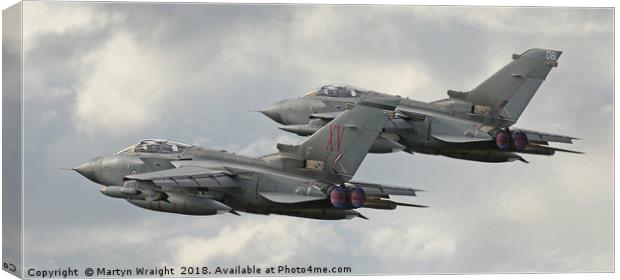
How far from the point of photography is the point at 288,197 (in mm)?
46281

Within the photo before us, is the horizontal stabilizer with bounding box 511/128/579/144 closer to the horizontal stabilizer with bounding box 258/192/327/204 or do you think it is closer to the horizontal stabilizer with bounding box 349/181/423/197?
the horizontal stabilizer with bounding box 349/181/423/197

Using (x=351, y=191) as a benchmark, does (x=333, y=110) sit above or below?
above

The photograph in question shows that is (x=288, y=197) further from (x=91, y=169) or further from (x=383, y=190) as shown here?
(x=91, y=169)

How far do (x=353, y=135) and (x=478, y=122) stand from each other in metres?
9.52

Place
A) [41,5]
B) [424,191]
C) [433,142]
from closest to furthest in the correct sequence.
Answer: [41,5] < [424,191] < [433,142]

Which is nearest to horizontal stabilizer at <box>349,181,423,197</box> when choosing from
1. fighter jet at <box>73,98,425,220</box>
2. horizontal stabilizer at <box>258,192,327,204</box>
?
fighter jet at <box>73,98,425,220</box>

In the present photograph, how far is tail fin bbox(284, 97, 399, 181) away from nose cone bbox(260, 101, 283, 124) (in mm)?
11030

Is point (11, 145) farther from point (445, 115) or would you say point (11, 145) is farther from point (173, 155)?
point (445, 115)

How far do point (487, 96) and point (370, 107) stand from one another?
Answer: 10.0 meters

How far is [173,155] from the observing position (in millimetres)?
50375

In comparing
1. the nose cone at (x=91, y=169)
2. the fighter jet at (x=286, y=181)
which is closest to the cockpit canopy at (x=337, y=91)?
the fighter jet at (x=286, y=181)

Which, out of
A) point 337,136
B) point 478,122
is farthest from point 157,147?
point 478,122

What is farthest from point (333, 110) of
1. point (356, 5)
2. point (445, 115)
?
point (356, 5)

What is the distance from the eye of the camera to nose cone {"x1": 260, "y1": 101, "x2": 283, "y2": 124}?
58125 millimetres
